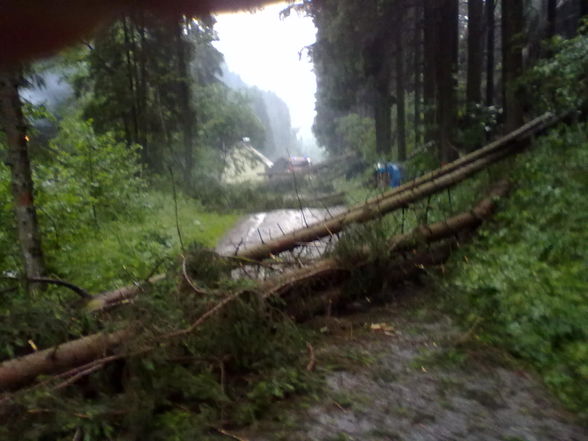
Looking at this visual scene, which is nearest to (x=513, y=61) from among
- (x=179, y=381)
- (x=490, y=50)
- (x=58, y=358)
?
(x=490, y=50)

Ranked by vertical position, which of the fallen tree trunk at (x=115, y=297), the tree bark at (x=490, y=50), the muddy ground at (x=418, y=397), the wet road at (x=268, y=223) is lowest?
the muddy ground at (x=418, y=397)

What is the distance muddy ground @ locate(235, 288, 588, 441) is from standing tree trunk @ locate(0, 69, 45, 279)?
427 centimetres

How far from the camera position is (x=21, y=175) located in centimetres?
692

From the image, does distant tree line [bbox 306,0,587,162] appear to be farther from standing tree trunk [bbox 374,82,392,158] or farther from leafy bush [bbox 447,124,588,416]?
leafy bush [bbox 447,124,588,416]

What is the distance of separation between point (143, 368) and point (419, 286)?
4130mm

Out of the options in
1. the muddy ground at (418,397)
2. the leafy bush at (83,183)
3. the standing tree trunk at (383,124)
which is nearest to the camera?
the muddy ground at (418,397)

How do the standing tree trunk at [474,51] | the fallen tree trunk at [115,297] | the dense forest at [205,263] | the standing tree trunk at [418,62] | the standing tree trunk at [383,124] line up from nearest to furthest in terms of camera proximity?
the dense forest at [205,263]
the fallen tree trunk at [115,297]
the standing tree trunk at [474,51]
the standing tree trunk at [418,62]
the standing tree trunk at [383,124]

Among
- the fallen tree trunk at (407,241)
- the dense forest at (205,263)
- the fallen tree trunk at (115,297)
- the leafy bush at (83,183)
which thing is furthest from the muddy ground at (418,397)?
the leafy bush at (83,183)

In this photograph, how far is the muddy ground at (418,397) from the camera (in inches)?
144

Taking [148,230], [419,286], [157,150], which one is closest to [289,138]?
[157,150]

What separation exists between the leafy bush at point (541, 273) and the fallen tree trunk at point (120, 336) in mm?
689

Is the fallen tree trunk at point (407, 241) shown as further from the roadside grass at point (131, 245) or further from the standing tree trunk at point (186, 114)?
the standing tree trunk at point (186, 114)

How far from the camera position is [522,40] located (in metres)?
10.9

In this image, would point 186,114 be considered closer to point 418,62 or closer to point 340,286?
point 418,62
